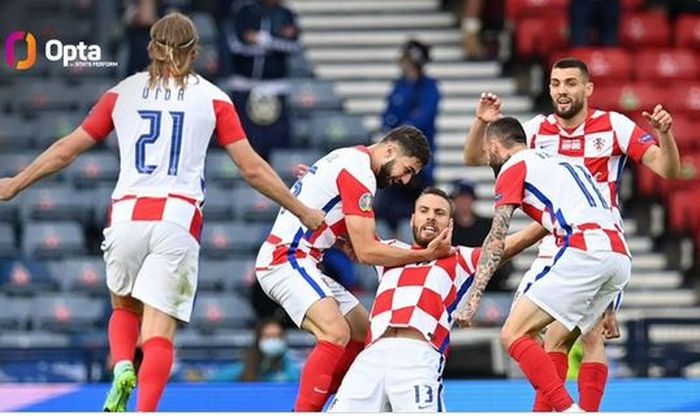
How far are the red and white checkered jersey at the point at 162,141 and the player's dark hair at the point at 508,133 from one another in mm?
1319

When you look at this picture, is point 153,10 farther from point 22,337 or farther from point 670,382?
point 670,382

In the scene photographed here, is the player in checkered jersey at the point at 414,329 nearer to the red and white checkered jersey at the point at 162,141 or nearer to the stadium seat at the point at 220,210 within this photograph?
the red and white checkered jersey at the point at 162,141

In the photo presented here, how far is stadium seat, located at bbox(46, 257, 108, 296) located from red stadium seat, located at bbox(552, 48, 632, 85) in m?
4.61

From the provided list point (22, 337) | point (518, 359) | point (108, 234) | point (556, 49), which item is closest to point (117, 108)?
point (108, 234)

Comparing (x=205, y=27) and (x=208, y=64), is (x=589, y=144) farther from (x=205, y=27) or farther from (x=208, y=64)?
(x=205, y=27)

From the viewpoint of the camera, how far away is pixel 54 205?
18.0 m

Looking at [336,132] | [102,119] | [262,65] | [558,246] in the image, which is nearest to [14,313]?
[262,65]

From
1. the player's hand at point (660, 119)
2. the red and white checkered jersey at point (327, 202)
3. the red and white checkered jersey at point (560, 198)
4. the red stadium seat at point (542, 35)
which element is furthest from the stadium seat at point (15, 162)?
the player's hand at point (660, 119)

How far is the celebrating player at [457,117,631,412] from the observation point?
35.4 ft

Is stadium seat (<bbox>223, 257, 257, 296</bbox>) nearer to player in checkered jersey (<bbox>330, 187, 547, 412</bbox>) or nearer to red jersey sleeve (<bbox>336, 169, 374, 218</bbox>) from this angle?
player in checkered jersey (<bbox>330, 187, 547, 412</bbox>)

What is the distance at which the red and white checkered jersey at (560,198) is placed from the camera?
1088 cm

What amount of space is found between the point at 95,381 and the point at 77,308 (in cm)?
172

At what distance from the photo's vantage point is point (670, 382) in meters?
13.9

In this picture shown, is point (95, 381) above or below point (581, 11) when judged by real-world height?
below
